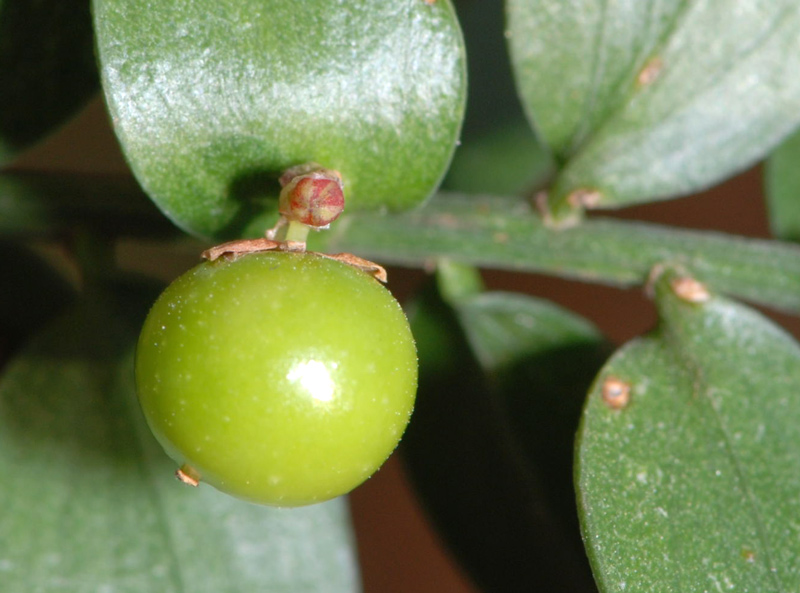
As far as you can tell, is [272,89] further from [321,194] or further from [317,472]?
[317,472]

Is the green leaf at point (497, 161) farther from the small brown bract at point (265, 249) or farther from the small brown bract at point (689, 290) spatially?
the small brown bract at point (265, 249)

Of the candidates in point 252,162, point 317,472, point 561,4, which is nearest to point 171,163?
point 252,162

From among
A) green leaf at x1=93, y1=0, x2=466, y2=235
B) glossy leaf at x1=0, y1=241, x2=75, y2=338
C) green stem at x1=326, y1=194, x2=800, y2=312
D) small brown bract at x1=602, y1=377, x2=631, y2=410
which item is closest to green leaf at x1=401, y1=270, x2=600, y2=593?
green stem at x1=326, y1=194, x2=800, y2=312

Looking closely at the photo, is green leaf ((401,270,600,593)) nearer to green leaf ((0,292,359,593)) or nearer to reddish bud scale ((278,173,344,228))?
green leaf ((0,292,359,593))

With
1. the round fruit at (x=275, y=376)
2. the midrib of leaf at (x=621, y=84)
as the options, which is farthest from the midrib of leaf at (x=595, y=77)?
the round fruit at (x=275, y=376)

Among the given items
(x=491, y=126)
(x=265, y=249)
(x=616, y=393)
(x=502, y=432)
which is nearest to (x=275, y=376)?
(x=265, y=249)

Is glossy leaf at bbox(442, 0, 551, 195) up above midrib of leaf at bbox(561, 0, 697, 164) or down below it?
below
